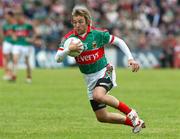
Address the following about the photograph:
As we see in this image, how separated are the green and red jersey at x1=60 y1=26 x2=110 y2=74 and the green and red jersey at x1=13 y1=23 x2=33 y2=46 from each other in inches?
578

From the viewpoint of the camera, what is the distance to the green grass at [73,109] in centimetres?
1170

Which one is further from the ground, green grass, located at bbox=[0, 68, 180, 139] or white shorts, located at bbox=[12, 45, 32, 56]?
green grass, located at bbox=[0, 68, 180, 139]

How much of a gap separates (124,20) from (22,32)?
15.4m

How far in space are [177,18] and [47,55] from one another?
920 cm

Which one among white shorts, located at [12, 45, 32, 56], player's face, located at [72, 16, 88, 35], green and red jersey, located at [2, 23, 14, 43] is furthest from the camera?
white shorts, located at [12, 45, 32, 56]

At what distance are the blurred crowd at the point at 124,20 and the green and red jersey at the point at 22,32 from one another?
10956mm

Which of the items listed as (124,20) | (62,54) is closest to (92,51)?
(62,54)

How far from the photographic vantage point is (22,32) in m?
26.1

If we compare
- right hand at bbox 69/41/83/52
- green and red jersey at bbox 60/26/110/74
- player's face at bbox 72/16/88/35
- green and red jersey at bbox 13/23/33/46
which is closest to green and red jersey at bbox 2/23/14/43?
green and red jersey at bbox 13/23/33/46

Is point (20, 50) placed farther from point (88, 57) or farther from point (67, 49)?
point (67, 49)

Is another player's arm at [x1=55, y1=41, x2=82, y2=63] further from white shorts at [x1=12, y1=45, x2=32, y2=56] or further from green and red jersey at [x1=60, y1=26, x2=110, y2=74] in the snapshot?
white shorts at [x1=12, y1=45, x2=32, y2=56]

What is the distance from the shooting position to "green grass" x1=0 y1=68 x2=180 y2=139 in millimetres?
11695

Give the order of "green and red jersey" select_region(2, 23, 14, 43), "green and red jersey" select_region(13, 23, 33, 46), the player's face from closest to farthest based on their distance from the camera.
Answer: the player's face → "green and red jersey" select_region(13, 23, 33, 46) → "green and red jersey" select_region(2, 23, 14, 43)

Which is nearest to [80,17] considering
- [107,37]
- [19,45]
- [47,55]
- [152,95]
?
[107,37]
